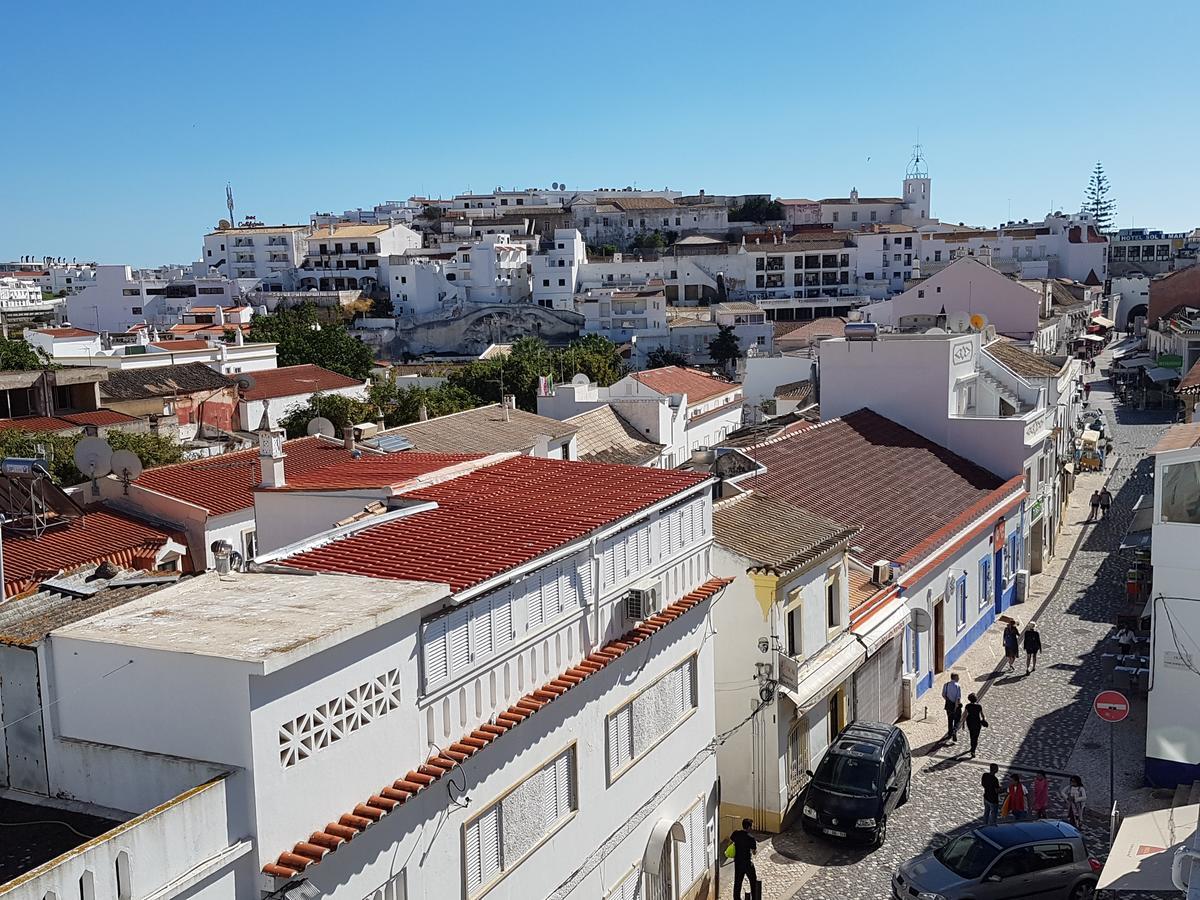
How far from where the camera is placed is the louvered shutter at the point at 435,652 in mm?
9953

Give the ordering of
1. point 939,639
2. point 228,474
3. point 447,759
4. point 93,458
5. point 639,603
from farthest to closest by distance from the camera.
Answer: point 228,474, point 939,639, point 93,458, point 639,603, point 447,759

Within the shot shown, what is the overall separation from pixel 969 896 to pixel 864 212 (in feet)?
400

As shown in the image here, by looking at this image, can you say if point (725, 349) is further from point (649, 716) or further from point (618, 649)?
point (618, 649)

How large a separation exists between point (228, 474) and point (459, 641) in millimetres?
18622

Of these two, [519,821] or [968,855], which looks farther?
[968,855]

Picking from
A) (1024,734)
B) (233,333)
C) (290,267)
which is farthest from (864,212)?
(1024,734)

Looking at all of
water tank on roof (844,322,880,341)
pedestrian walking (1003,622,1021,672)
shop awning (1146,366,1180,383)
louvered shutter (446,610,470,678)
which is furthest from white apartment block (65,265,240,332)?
louvered shutter (446,610,470,678)

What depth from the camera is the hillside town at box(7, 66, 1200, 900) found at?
28.6ft

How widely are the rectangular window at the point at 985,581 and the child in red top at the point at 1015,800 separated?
1054cm

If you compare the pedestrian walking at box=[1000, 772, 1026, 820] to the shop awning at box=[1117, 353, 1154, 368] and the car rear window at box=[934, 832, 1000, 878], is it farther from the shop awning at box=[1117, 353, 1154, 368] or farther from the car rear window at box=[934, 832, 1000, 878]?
the shop awning at box=[1117, 353, 1154, 368]

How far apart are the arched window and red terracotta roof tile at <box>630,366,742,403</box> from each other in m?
40.2

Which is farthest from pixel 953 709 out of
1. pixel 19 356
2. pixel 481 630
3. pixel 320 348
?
pixel 320 348

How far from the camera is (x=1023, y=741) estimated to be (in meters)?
20.7

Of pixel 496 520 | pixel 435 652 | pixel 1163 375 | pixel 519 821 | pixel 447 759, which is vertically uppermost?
Result: pixel 496 520
